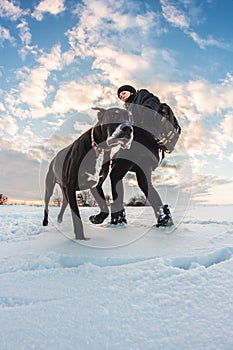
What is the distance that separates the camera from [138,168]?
13.2 feet

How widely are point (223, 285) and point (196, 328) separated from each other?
19.6 inches

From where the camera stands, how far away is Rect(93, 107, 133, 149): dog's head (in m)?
3.09

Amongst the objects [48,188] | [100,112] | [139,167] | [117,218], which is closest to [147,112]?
[100,112]

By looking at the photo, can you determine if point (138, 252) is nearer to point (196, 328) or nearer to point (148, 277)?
point (148, 277)

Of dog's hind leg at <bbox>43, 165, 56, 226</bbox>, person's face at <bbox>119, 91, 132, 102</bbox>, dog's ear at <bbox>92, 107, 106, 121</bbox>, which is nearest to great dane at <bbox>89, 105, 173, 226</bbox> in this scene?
dog's ear at <bbox>92, 107, 106, 121</bbox>

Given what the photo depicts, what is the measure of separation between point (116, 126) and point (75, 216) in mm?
1091

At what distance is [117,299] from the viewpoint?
55.1 inches

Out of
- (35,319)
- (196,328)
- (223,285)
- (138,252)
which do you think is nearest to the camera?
(196,328)

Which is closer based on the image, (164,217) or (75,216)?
(75,216)

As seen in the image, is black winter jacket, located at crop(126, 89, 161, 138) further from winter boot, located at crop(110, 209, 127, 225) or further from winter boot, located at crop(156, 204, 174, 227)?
winter boot, located at crop(110, 209, 127, 225)

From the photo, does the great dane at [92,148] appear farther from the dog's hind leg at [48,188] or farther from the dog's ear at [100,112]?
the dog's hind leg at [48,188]

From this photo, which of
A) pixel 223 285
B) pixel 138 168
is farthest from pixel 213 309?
pixel 138 168

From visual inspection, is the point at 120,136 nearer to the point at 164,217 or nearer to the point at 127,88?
the point at 164,217

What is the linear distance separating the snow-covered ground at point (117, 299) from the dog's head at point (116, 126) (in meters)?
1.17
